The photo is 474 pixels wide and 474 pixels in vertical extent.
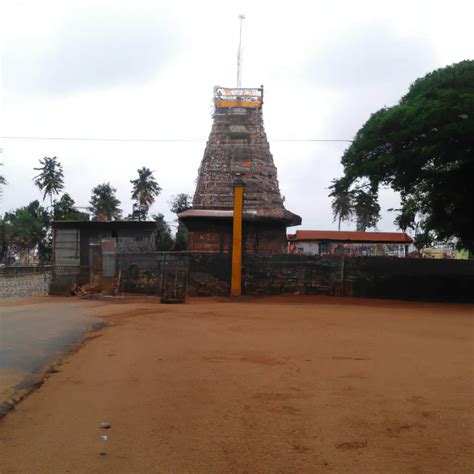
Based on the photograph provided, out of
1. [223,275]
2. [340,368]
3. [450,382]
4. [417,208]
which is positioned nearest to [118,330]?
[340,368]

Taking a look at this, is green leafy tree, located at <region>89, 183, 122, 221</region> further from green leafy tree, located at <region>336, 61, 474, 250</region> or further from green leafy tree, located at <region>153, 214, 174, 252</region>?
green leafy tree, located at <region>336, 61, 474, 250</region>

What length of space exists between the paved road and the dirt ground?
352 mm

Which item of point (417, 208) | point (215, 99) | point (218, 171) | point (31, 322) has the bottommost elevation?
point (31, 322)

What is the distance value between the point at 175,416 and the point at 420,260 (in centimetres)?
1439

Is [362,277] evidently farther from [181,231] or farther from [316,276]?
[181,231]

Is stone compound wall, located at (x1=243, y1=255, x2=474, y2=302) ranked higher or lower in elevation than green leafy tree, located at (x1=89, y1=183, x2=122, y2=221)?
lower

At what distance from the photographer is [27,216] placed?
55.6 metres

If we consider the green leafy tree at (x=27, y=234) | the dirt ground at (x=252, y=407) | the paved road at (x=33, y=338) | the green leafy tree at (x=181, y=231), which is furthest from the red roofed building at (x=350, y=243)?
the dirt ground at (x=252, y=407)

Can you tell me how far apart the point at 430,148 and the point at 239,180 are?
6628 mm

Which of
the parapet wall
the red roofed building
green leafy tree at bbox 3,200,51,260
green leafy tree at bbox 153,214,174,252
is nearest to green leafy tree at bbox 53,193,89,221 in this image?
green leafy tree at bbox 3,200,51,260

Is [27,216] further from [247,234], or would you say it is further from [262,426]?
[262,426]

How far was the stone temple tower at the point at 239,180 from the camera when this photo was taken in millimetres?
21844

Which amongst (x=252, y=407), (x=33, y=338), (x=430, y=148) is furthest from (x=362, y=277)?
(x=252, y=407)

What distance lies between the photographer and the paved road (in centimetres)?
577
